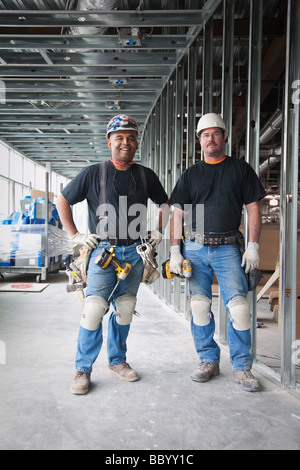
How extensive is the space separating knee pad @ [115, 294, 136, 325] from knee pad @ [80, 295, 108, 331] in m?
0.17

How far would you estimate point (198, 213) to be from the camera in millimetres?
3014

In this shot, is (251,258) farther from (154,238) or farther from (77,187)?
(77,187)

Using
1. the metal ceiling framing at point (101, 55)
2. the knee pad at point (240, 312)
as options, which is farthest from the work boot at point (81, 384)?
the metal ceiling framing at point (101, 55)

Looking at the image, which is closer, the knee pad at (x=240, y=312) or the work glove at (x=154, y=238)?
the knee pad at (x=240, y=312)

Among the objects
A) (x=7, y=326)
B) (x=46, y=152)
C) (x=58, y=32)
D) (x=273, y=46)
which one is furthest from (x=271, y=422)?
(x=46, y=152)

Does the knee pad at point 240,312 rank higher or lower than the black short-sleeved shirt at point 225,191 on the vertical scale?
lower

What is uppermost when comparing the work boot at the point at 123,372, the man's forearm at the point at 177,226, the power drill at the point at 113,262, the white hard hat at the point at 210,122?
the white hard hat at the point at 210,122

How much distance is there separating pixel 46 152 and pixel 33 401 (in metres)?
11.6

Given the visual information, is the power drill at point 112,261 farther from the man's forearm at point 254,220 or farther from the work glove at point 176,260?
the man's forearm at point 254,220

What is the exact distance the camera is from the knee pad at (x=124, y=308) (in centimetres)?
289

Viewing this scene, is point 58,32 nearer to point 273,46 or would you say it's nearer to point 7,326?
point 273,46

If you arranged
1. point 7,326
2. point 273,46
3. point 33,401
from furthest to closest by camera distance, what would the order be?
point 273,46
point 7,326
point 33,401
